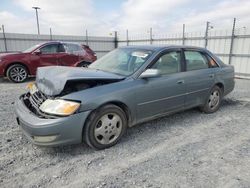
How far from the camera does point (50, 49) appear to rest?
865cm

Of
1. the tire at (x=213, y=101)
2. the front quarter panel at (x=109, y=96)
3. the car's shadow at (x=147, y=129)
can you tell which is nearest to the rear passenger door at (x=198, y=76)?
the tire at (x=213, y=101)

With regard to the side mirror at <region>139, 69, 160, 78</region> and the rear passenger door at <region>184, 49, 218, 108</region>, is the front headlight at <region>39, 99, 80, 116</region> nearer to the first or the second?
the side mirror at <region>139, 69, 160, 78</region>

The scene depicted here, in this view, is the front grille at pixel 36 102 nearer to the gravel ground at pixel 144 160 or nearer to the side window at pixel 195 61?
the gravel ground at pixel 144 160

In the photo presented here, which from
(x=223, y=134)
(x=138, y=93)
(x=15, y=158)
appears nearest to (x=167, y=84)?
(x=138, y=93)

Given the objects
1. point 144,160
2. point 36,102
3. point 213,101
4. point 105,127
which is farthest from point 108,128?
point 213,101

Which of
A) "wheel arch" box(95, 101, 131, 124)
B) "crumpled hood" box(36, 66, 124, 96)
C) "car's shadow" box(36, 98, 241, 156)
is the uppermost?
"crumpled hood" box(36, 66, 124, 96)

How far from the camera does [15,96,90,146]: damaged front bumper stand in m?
2.53

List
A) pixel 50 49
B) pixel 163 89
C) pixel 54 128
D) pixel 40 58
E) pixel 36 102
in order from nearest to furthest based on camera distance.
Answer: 1. pixel 54 128
2. pixel 36 102
3. pixel 163 89
4. pixel 40 58
5. pixel 50 49

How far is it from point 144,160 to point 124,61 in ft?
5.52

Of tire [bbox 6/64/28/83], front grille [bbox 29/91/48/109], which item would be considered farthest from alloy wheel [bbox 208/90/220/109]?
tire [bbox 6/64/28/83]

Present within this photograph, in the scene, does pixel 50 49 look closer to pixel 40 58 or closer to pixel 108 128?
pixel 40 58

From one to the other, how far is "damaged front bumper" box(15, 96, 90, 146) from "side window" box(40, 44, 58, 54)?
632 centimetres

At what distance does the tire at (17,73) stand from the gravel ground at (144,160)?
4626 millimetres

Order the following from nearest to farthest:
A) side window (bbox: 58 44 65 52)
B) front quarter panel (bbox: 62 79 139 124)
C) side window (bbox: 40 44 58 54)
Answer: front quarter panel (bbox: 62 79 139 124) → side window (bbox: 40 44 58 54) → side window (bbox: 58 44 65 52)
